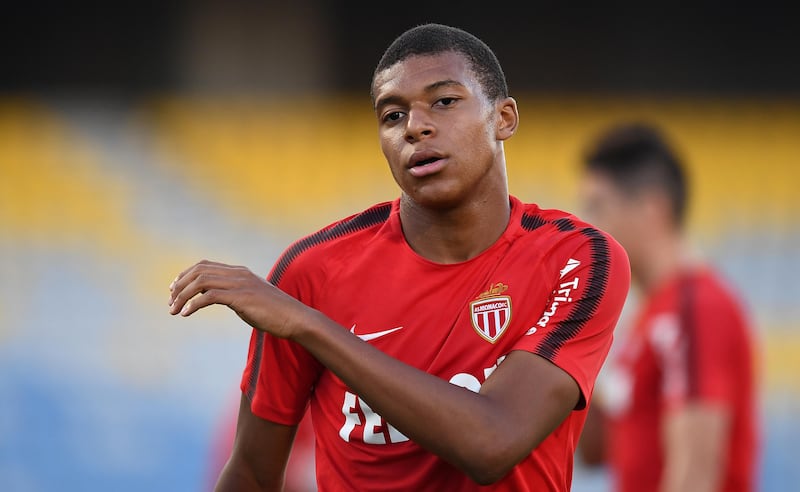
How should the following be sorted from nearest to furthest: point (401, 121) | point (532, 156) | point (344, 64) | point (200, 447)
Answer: point (401, 121) < point (200, 447) < point (532, 156) < point (344, 64)

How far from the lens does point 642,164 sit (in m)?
5.72

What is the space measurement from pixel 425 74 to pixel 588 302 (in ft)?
2.21

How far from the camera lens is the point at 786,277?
1104cm

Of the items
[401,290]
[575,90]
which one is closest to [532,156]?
[575,90]

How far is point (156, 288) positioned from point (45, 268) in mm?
1040

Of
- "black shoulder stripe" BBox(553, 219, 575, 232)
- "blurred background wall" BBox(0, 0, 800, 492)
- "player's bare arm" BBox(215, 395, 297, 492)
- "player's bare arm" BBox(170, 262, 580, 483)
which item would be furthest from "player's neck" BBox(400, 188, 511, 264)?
"blurred background wall" BBox(0, 0, 800, 492)

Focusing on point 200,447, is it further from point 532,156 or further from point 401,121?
point 401,121

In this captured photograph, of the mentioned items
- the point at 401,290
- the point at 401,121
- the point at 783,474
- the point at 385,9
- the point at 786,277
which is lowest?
the point at 783,474

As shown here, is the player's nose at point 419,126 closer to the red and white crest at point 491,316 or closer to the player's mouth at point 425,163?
the player's mouth at point 425,163

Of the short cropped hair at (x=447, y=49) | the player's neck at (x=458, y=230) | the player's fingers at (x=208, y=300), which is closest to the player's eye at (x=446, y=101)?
the short cropped hair at (x=447, y=49)

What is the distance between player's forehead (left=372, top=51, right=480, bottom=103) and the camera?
273 cm

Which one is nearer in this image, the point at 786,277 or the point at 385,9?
the point at 786,277

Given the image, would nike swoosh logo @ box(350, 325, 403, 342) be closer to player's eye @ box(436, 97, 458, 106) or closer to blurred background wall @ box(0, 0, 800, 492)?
player's eye @ box(436, 97, 458, 106)

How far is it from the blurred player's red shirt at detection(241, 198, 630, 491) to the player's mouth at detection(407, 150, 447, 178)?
25 centimetres
